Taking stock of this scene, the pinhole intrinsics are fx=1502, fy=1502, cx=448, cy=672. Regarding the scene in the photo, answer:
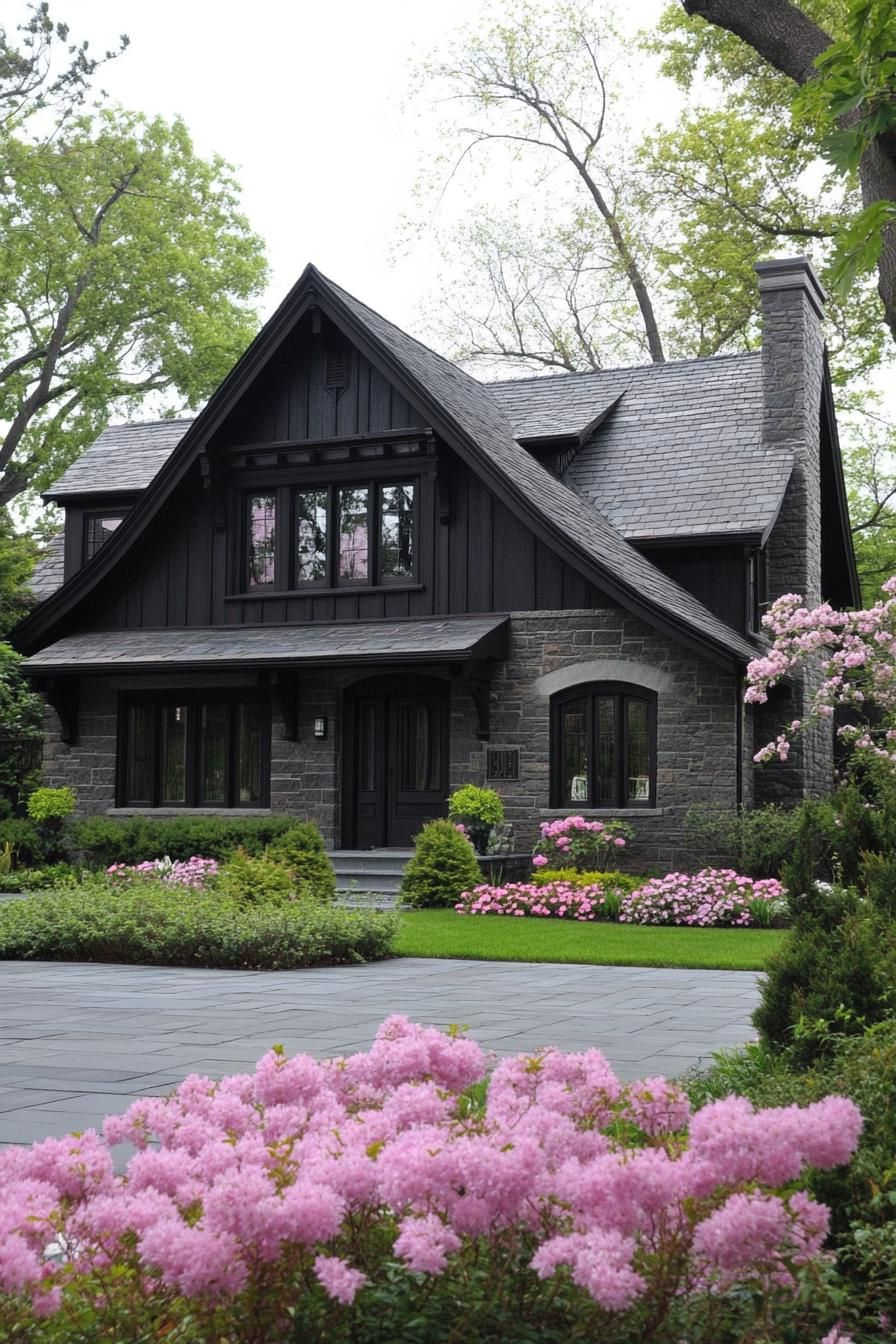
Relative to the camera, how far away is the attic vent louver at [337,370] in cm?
2102

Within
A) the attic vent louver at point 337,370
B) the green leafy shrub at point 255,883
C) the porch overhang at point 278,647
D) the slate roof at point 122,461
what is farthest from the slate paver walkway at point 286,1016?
the slate roof at point 122,461

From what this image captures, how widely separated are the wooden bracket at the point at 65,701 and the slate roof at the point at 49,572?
359 centimetres

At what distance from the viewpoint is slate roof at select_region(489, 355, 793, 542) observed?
20.2 meters

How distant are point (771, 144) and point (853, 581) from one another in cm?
1013

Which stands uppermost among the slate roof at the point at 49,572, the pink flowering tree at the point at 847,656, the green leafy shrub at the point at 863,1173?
the slate roof at the point at 49,572

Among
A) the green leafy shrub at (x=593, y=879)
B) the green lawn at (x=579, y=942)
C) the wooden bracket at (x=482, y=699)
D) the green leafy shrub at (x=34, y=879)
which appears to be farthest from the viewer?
Answer: the wooden bracket at (x=482, y=699)

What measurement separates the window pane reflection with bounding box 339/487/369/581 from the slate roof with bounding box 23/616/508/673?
83cm

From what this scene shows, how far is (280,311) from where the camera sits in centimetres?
2050

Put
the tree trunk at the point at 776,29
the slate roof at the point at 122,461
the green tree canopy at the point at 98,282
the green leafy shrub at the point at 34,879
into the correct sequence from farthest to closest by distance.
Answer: the green tree canopy at the point at 98,282 → the slate roof at the point at 122,461 → the green leafy shrub at the point at 34,879 → the tree trunk at the point at 776,29

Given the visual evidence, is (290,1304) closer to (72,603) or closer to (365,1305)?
(365,1305)

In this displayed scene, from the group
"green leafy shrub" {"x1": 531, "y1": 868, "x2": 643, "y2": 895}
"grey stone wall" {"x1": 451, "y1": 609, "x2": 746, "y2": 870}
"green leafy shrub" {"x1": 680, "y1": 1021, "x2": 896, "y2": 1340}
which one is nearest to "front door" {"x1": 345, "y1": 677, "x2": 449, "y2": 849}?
"grey stone wall" {"x1": 451, "y1": 609, "x2": 746, "y2": 870}

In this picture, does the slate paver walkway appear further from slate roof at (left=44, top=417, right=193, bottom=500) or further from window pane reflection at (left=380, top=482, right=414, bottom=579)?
slate roof at (left=44, top=417, right=193, bottom=500)

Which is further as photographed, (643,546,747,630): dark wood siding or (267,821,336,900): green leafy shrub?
(643,546,747,630): dark wood siding

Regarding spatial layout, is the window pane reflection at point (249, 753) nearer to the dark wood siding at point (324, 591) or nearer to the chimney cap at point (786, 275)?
the dark wood siding at point (324, 591)
